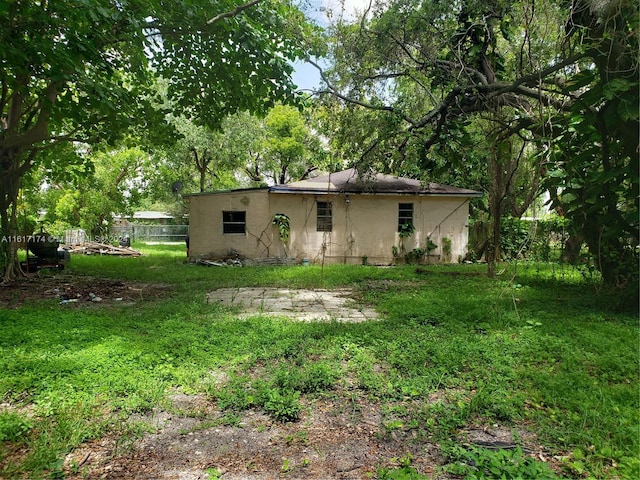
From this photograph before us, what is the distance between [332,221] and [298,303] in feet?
21.6

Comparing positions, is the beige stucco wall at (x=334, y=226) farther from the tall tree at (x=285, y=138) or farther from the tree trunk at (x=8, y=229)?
the tall tree at (x=285, y=138)

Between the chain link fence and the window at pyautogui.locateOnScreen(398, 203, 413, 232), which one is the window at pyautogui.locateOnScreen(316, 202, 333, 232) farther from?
the chain link fence

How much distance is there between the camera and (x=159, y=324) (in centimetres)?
493

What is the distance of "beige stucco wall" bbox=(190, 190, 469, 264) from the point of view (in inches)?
499

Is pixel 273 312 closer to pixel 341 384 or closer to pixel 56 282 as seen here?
pixel 341 384

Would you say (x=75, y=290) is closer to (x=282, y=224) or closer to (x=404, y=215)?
(x=282, y=224)

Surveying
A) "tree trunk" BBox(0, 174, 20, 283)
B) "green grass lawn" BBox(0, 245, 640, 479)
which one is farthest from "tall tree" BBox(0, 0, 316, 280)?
"green grass lawn" BBox(0, 245, 640, 479)

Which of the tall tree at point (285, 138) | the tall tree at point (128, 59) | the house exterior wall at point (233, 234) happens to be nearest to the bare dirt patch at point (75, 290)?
the tall tree at point (128, 59)

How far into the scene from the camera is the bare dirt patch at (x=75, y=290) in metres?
6.64

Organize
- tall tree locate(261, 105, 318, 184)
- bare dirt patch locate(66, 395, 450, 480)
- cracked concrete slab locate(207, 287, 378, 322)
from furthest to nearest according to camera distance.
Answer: tall tree locate(261, 105, 318, 184), cracked concrete slab locate(207, 287, 378, 322), bare dirt patch locate(66, 395, 450, 480)

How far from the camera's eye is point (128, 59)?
8375 millimetres

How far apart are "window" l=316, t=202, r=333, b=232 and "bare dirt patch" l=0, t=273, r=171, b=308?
6052 mm

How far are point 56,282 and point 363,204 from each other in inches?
356

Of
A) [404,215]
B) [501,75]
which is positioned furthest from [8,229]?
[501,75]
